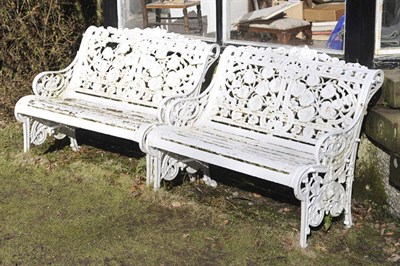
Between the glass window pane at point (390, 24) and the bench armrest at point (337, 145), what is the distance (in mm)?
881

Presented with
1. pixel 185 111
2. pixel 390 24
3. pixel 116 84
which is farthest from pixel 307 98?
pixel 116 84

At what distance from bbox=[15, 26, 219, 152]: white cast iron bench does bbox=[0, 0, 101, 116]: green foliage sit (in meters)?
0.92

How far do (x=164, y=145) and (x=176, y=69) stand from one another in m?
1.01

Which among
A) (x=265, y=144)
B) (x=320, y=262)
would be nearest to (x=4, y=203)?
(x=265, y=144)

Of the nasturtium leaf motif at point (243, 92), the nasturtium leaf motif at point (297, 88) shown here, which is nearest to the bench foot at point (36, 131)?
the nasturtium leaf motif at point (243, 92)

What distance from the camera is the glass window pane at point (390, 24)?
5.56 meters

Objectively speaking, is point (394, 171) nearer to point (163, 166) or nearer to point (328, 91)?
point (328, 91)

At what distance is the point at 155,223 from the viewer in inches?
211

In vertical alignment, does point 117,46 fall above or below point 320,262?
above

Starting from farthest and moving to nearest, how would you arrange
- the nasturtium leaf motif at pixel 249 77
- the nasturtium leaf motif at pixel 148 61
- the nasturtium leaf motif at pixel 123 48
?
the nasturtium leaf motif at pixel 123 48
the nasturtium leaf motif at pixel 148 61
the nasturtium leaf motif at pixel 249 77

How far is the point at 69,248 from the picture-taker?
4984mm

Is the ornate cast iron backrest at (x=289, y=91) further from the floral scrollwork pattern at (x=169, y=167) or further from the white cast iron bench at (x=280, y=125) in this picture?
the floral scrollwork pattern at (x=169, y=167)

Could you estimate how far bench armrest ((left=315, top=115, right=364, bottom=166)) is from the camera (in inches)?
188

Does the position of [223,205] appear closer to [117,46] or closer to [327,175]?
[327,175]
